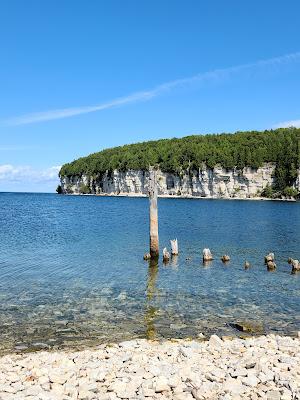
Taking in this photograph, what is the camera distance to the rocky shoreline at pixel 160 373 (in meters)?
8.90

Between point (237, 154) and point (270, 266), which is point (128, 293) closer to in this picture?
point (270, 266)

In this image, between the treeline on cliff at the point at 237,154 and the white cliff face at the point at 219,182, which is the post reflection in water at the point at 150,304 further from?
the white cliff face at the point at 219,182

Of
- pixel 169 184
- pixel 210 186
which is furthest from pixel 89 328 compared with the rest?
→ pixel 169 184

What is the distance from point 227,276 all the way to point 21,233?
89.9 feet

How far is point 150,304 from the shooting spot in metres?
18.4

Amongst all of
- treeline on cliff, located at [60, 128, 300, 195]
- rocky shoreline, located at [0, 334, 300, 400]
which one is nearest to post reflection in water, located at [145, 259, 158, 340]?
rocky shoreline, located at [0, 334, 300, 400]

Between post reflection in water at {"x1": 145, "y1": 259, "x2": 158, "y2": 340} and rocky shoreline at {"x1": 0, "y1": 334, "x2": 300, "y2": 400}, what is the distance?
2280mm

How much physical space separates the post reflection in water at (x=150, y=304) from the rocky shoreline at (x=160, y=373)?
7.48 ft

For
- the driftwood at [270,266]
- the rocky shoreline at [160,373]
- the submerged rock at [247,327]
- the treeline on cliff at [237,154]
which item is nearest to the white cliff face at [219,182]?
the treeline on cliff at [237,154]

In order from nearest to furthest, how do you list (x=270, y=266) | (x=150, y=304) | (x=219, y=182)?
(x=150, y=304) → (x=270, y=266) → (x=219, y=182)

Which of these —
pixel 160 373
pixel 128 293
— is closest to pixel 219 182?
pixel 128 293

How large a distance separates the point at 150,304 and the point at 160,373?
863 cm

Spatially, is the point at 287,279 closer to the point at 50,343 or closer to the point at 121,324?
the point at 121,324

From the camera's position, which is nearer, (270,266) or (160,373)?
(160,373)
